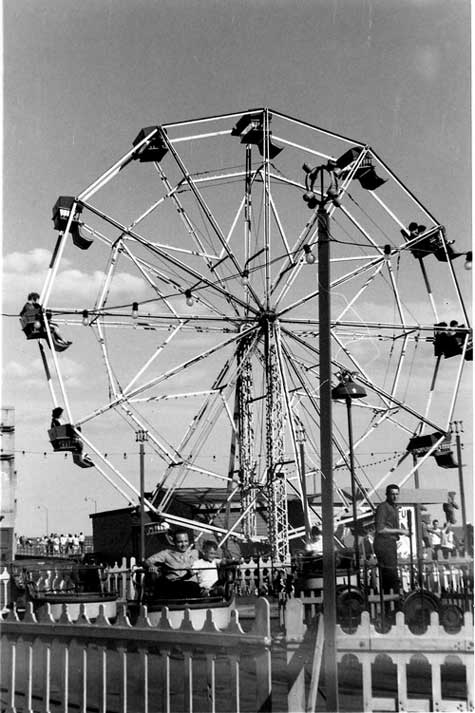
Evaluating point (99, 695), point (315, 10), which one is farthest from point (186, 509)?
point (99, 695)

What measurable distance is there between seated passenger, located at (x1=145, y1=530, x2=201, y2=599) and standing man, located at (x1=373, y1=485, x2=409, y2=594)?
229 centimetres

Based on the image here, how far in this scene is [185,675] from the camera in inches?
253

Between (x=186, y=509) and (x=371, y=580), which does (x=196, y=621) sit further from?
(x=186, y=509)

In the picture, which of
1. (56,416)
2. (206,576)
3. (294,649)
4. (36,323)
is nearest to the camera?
(294,649)

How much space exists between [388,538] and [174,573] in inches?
108

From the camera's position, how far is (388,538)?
10.2m

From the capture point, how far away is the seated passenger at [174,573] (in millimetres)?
10438

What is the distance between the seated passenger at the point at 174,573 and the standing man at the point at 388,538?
2.29 m

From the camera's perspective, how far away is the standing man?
400 inches

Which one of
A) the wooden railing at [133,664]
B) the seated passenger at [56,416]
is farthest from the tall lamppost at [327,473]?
the seated passenger at [56,416]

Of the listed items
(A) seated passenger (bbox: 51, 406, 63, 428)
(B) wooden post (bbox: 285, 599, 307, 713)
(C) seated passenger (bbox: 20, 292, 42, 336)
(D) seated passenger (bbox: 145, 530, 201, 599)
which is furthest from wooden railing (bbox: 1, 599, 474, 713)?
(C) seated passenger (bbox: 20, 292, 42, 336)

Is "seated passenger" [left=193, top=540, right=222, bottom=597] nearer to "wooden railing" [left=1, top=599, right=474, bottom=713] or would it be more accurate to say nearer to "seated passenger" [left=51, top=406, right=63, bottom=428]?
"wooden railing" [left=1, top=599, right=474, bottom=713]

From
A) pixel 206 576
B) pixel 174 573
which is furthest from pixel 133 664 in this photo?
pixel 206 576

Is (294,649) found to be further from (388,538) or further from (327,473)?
(388,538)
